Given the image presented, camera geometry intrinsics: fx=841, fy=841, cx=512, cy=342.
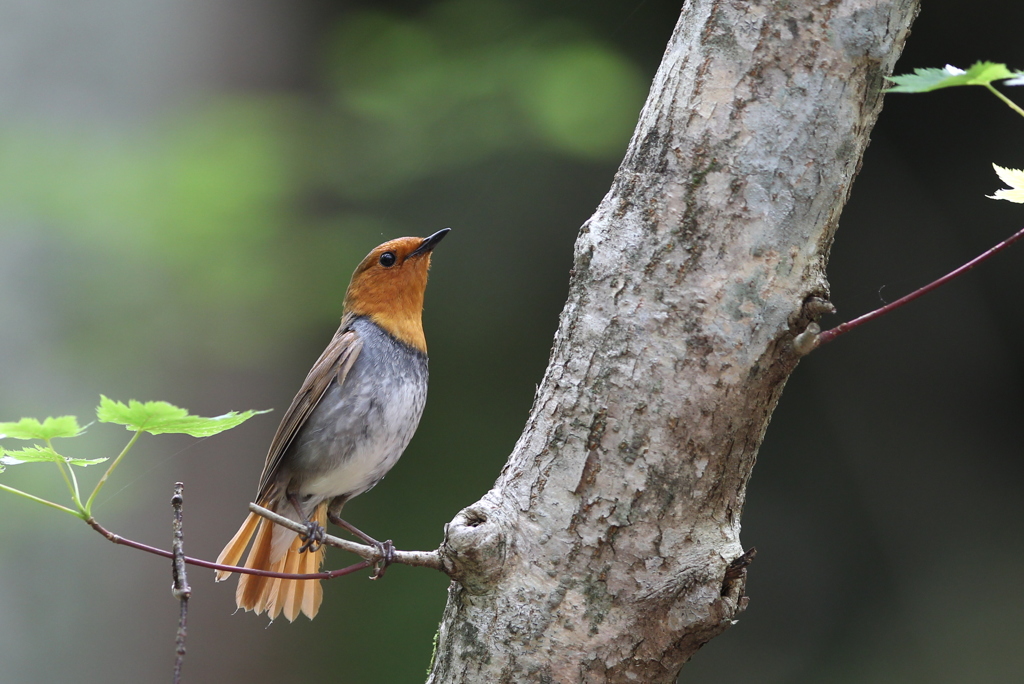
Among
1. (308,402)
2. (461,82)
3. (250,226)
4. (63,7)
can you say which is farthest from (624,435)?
(63,7)

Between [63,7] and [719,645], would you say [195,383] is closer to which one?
[63,7]

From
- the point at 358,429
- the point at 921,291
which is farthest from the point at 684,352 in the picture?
the point at 358,429

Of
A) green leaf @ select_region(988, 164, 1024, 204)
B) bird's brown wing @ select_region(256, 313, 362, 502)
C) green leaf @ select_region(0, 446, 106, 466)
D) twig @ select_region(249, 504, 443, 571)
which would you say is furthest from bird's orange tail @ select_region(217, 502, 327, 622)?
green leaf @ select_region(988, 164, 1024, 204)

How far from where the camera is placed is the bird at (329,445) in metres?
2.46

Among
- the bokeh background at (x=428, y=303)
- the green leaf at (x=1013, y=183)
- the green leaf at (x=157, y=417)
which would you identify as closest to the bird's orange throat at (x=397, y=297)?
the bokeh background at (x=428, y=303)

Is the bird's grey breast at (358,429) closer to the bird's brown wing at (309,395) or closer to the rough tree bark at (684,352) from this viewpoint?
the bird's brown wing at (309,395)

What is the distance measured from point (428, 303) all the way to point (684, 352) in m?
3.50

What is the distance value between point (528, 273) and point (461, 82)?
144 centimetres

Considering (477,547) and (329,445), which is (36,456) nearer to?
(477,547)

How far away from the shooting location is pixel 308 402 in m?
2.52

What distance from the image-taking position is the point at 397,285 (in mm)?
2822

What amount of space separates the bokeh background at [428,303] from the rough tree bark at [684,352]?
239 centimetres

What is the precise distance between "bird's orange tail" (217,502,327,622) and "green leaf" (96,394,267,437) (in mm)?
1051

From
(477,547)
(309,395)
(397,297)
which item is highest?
(397,297)
